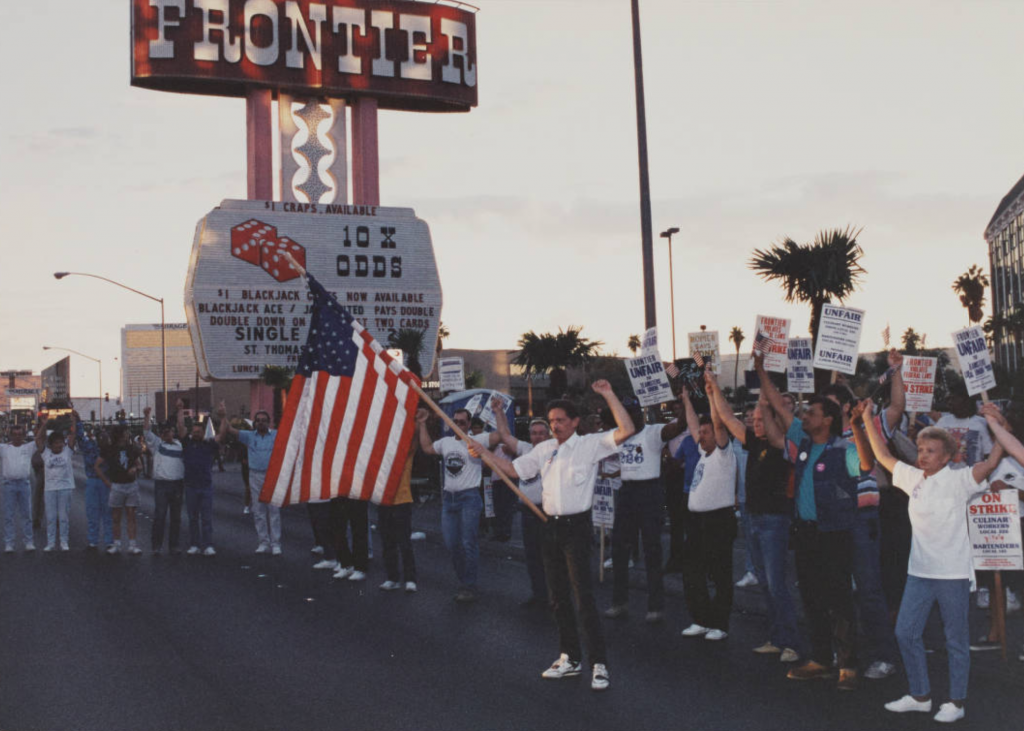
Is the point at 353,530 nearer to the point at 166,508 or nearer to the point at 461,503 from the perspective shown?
the point at 461,503

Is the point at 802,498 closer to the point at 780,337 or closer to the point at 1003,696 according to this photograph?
the point at 1003,696

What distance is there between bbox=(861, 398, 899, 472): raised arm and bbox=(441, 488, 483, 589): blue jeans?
4982mm

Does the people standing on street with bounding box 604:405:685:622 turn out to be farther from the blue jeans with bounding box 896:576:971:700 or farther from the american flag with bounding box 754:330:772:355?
the blue jeans with bounding box 896:576:971:700

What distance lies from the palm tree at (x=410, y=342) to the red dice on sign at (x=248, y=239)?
4.66 meters

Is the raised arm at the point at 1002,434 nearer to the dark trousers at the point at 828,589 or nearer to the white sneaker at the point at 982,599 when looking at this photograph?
the dark trousers at the point at 828,589

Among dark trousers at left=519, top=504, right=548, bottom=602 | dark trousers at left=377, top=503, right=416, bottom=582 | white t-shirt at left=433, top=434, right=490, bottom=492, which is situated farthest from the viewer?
dark trousers at left=377, top=503, right=416, bottom=582

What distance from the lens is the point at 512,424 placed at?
72.8 ft

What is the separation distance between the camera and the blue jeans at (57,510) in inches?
640

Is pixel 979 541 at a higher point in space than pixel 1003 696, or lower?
higher

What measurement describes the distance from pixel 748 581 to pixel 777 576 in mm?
3656

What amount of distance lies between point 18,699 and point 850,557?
5338mm

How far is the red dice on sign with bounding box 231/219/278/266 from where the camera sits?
33.4 metres

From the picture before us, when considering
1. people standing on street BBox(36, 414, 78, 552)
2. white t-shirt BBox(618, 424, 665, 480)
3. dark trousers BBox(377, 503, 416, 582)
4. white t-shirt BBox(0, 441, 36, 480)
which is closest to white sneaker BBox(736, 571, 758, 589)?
white t-shirt BBox(618, 424, 665, 480)

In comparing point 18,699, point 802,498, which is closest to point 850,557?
→ point 802,498
